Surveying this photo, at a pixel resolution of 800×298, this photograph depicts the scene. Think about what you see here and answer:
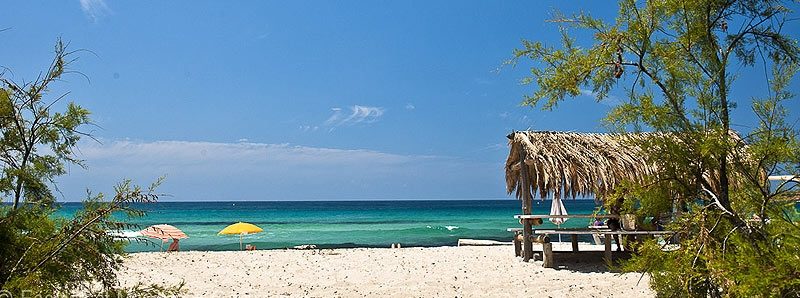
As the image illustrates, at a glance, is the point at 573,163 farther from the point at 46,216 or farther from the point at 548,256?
the point at 46,216

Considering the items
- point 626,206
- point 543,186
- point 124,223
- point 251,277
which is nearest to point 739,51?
point 626,206

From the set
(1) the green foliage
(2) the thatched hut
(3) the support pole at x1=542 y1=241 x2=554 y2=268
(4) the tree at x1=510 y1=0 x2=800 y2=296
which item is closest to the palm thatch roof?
(2) the thatched hut

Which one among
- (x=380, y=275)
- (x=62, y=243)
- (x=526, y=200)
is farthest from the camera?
(x=526, y=200)

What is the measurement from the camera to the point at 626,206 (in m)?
4.62

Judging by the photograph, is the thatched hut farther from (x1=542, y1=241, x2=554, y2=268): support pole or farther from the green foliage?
the green foliage

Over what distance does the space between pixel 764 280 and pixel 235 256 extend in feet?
34.7

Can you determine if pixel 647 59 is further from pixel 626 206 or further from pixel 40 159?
pixel 40 159

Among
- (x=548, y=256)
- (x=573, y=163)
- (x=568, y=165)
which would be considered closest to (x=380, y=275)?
(x=548, y=256)

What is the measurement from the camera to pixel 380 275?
9484 millimetres

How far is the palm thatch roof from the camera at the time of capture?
993 cm

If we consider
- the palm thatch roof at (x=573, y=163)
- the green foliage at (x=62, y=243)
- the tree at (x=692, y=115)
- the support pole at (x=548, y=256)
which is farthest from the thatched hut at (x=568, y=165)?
the green foliage at (x=62, y=243)

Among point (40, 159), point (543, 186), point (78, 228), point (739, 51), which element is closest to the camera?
point (78, 228)

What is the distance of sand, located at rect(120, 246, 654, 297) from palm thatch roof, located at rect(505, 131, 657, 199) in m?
1.32

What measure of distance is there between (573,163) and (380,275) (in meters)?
3.65
